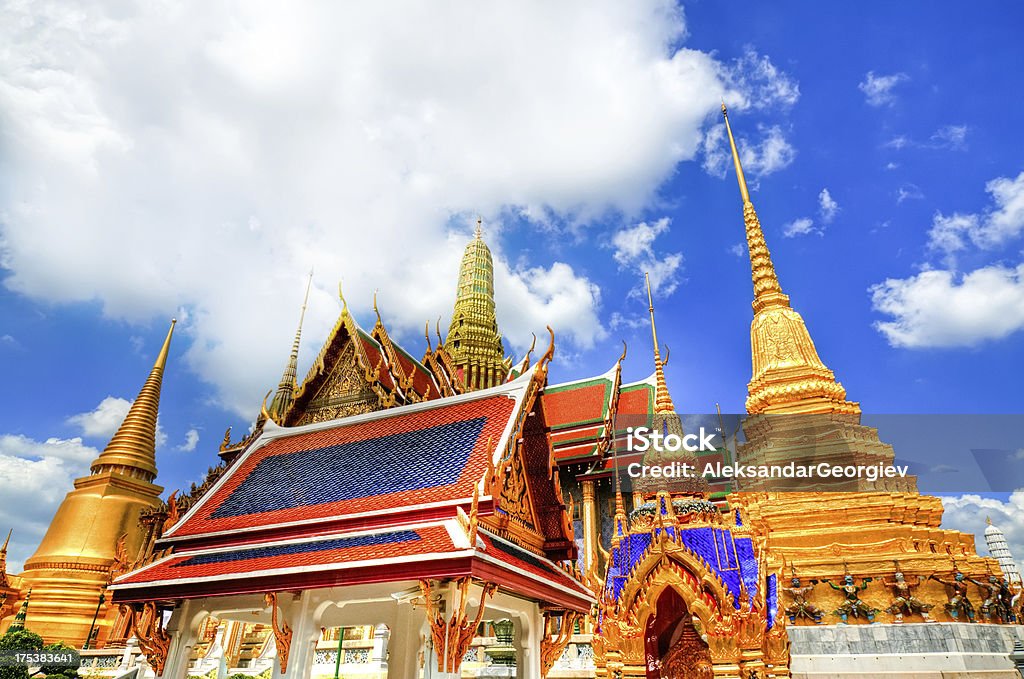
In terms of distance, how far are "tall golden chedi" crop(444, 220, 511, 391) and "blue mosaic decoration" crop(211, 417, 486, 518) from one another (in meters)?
17.0

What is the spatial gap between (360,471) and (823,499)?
43.2 ft

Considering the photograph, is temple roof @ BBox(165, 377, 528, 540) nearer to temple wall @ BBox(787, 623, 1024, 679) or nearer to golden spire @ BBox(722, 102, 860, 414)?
temple wall @ BBox(787, 623, 1024, 679)

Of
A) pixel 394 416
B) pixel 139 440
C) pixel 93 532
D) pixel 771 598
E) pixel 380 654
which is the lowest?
pixel 380 654

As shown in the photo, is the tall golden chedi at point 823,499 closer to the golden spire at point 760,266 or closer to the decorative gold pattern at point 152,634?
the golden spire at point 760,266

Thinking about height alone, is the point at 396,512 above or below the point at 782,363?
below

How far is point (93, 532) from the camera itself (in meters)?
21.9

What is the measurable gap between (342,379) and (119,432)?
1491cm

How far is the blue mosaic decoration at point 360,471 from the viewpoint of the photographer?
6492 mm

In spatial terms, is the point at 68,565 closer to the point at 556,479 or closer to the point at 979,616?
the point at 556,479

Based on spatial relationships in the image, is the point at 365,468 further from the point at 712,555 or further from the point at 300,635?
the point at 712,555

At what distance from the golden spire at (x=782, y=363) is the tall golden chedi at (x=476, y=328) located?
11.2 meters

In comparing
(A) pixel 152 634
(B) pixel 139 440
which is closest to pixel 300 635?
(A) pixel 152 634

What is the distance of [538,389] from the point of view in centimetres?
732

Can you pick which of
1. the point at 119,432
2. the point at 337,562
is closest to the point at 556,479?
the point at 337,562
